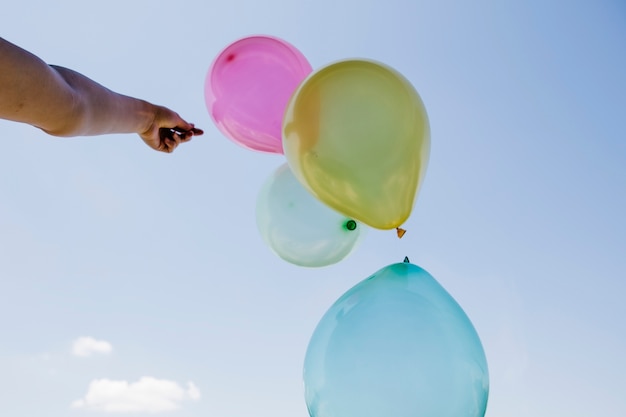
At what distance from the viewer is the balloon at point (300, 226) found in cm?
225

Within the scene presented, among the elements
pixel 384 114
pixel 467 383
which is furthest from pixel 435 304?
pixel 384 114

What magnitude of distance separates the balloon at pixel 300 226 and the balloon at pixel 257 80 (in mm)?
214

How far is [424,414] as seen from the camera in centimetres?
145

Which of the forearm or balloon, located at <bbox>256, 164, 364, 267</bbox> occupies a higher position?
the forearm

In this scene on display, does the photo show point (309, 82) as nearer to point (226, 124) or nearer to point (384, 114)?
point (384, 114)

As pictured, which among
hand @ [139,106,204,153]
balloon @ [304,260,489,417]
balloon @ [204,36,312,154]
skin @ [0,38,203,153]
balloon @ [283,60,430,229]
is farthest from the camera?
balloon @ [204,36,312,154]

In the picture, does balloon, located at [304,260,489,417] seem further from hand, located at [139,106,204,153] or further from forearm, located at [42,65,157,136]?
hand, located at [139,106,204,153]

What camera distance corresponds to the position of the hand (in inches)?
82.7

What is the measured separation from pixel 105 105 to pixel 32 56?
1.19 feet

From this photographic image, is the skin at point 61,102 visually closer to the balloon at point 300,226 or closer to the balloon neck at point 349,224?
the balloon at point 300,226

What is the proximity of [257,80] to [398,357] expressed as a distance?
1304 millimetres

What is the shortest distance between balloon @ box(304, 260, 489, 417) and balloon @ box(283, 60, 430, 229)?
0.26 m

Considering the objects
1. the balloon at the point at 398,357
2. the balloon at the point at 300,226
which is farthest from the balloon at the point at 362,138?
the balloon at the point at 300,226

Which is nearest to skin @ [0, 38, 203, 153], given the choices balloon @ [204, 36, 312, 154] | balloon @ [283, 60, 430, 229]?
balloon @ [204, 36, 312, 154]
